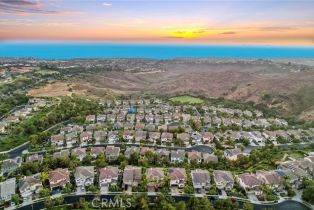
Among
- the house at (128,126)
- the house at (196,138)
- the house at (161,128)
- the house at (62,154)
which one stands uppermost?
the house at (62,154)

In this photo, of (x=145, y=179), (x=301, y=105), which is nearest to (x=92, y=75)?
(x=301, y=105)

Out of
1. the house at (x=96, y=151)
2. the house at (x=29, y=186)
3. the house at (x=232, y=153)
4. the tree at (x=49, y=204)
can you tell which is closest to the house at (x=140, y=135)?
the house at (x=96, y=151)

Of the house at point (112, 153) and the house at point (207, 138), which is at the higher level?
the house at point (112, 153)

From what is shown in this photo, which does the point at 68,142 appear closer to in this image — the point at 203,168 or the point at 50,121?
the point at 50,121

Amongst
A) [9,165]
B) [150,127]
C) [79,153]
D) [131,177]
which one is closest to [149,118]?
[150,127]

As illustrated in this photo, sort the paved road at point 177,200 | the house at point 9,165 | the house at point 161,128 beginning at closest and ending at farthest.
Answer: the paved road at point 177,200 → the house at point 9,165 → the house at point 161,128

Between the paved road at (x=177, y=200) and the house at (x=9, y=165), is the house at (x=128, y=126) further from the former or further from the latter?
the paved road at (x=177, y=200)

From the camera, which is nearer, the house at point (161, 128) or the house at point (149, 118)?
the house at point (161, 128)
